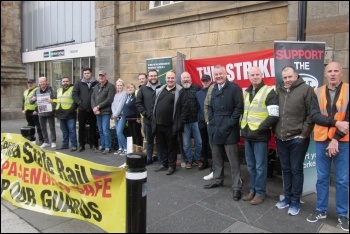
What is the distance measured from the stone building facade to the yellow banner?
415 cm

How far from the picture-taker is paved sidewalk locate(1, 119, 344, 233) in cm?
359

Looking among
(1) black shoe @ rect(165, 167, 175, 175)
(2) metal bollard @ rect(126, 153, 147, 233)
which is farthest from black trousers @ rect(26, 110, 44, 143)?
(2) metal bollard @ rect(126, 153, 147, 233)

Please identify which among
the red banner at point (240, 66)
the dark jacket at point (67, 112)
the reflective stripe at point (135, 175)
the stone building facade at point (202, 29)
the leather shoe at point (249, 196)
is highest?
the stone building facade at point (202, 29)

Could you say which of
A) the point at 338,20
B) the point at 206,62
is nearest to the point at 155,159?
the point at 206,62

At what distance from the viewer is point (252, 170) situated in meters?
4.32

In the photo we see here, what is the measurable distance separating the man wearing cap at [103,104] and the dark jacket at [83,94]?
19cm

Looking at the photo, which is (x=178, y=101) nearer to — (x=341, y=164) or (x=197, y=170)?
(x=197, y=170)

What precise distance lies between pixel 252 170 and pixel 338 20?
117 inches

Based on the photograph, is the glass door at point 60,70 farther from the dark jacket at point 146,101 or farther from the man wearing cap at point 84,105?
the dark jacket at point 146,101

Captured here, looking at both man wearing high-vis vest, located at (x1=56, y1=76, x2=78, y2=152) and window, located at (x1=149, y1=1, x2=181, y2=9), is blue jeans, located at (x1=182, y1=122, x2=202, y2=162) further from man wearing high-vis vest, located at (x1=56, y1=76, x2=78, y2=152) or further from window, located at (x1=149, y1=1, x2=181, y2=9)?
window, located at (x1=149, y1=1, x2=181, y2=9)

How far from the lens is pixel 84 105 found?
23.9 feet

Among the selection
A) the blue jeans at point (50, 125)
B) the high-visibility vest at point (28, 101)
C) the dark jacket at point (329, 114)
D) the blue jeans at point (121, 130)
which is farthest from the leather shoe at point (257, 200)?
the high-visibility vest at point (28, 101)

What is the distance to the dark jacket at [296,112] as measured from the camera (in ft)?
12.3

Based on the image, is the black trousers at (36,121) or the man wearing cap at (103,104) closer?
the man wearing cap at (103,104)
